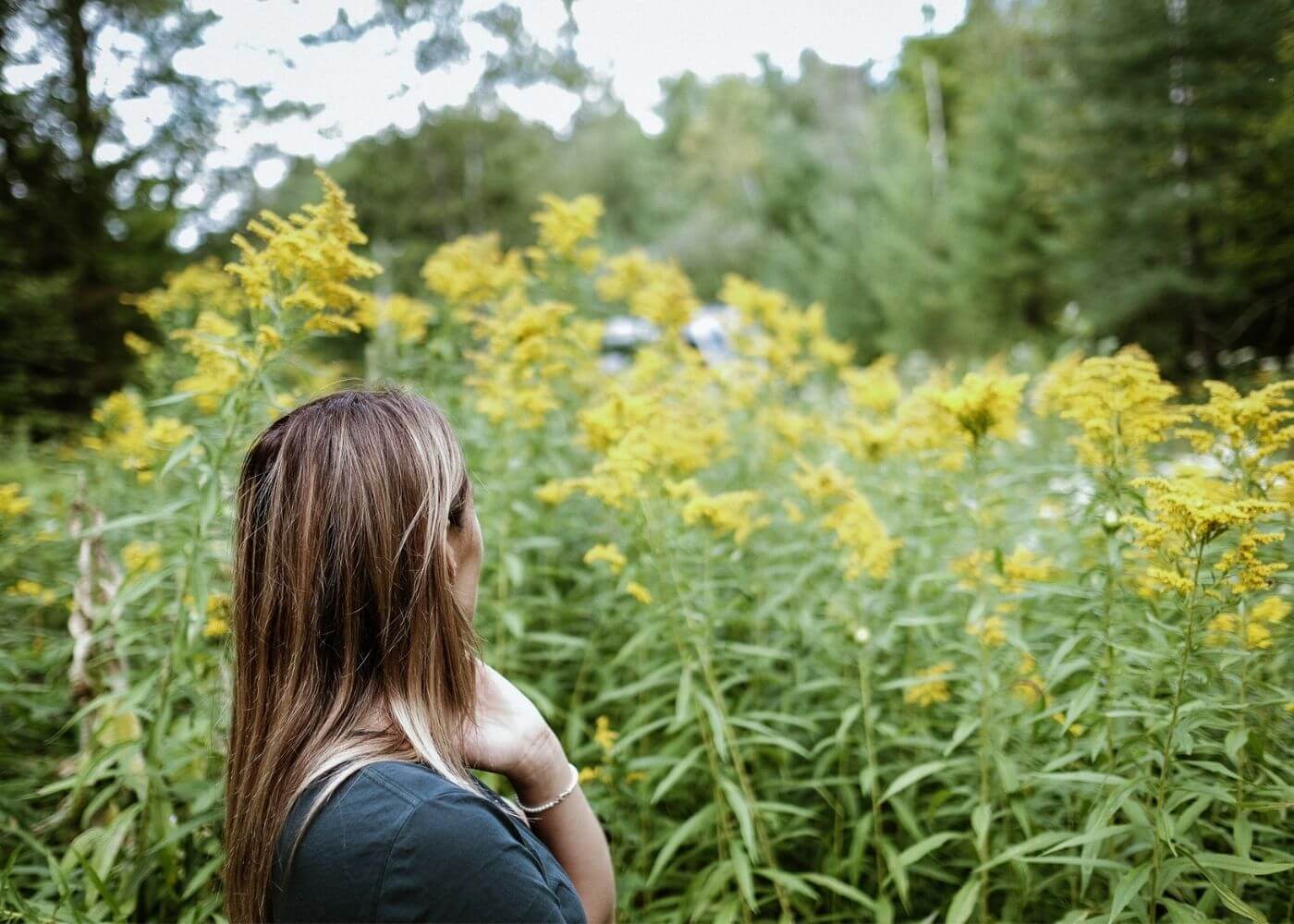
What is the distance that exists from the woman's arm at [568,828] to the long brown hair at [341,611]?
175 millimetres

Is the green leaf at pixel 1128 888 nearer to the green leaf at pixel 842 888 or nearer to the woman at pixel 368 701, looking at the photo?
the green leaf at pixel 842 888

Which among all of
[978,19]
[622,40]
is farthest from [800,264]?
[622,40]

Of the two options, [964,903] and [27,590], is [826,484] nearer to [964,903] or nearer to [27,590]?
[964,903]

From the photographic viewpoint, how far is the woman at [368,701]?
0.90m

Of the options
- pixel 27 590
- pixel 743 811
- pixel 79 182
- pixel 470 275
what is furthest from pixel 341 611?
pixel 79 182

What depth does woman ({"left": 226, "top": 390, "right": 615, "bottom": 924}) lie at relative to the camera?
896 millimetres

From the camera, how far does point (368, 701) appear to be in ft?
3.48

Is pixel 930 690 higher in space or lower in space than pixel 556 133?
lower

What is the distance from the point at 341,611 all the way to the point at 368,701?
13cm

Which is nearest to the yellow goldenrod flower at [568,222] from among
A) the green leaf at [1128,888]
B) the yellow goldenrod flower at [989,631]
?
the yellow goldenrod flower at [989,631]

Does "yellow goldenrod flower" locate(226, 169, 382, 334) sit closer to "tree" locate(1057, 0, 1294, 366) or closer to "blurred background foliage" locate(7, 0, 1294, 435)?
"blurred background foliage" locate(7, 0, 1294, 435)

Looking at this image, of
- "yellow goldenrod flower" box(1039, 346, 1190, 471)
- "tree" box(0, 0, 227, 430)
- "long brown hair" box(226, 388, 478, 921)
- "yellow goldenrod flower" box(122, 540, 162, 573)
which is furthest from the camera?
"tree" box(0, 0, 227, 430)

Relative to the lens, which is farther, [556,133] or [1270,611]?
[556,133]

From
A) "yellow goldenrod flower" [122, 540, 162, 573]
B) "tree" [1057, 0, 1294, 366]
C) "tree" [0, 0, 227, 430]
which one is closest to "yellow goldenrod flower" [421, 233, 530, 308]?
"tree" [0, 0, 227, 430]
